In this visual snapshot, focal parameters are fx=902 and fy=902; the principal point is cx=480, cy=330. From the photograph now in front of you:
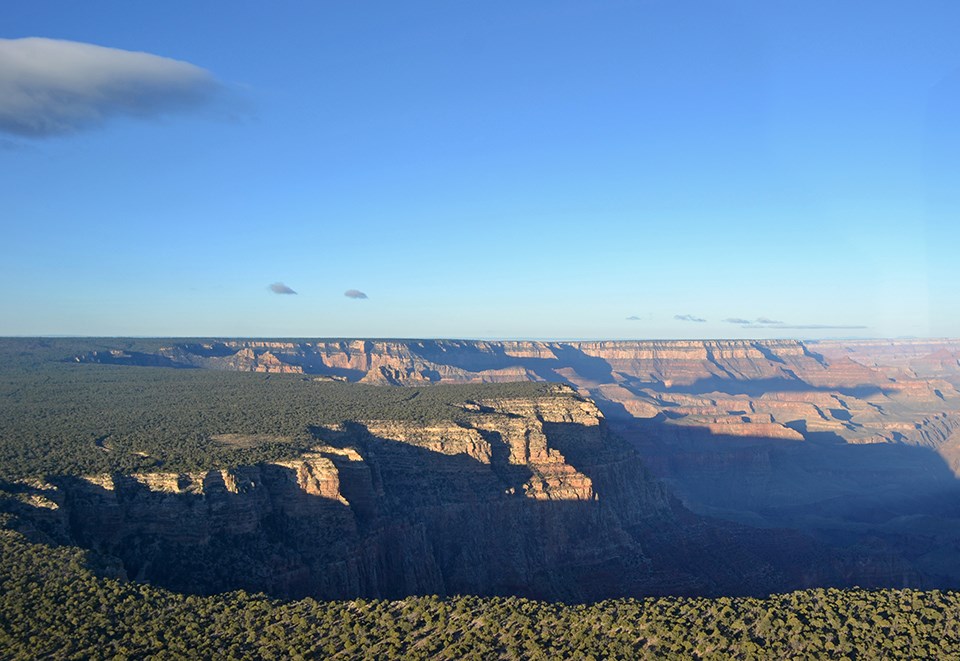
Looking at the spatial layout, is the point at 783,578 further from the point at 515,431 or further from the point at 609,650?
the point at 609,650

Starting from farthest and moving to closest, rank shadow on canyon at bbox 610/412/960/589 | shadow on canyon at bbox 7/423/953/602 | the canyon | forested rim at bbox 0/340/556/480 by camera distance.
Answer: shadow on canyon at bbox 610/412/960/589, the canyon, forested rim at bbox 0/340/556/480, shadow on canyon at bbox 7/423/953/602

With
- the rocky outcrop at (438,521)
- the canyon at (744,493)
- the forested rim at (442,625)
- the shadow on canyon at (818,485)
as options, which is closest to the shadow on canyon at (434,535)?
the rocky outcrop at (438,521)

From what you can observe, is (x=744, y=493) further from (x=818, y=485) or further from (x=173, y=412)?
(x=173, y=412)

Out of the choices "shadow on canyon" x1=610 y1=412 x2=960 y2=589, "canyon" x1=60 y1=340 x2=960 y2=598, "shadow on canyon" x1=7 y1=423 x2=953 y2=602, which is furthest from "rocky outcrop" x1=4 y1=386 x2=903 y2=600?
"shadow on canyon" x1=610 y1=412 x2=960 y2=589

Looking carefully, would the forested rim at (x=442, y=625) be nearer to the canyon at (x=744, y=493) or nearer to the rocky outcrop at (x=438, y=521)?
the rocky outcrop at (x=438, y=521)

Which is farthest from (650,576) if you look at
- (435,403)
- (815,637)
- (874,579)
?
(815,637)

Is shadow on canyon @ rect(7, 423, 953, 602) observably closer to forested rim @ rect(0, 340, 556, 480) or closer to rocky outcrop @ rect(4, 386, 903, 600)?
rocky outcrop @ rect(4, 386, 903, 600)
